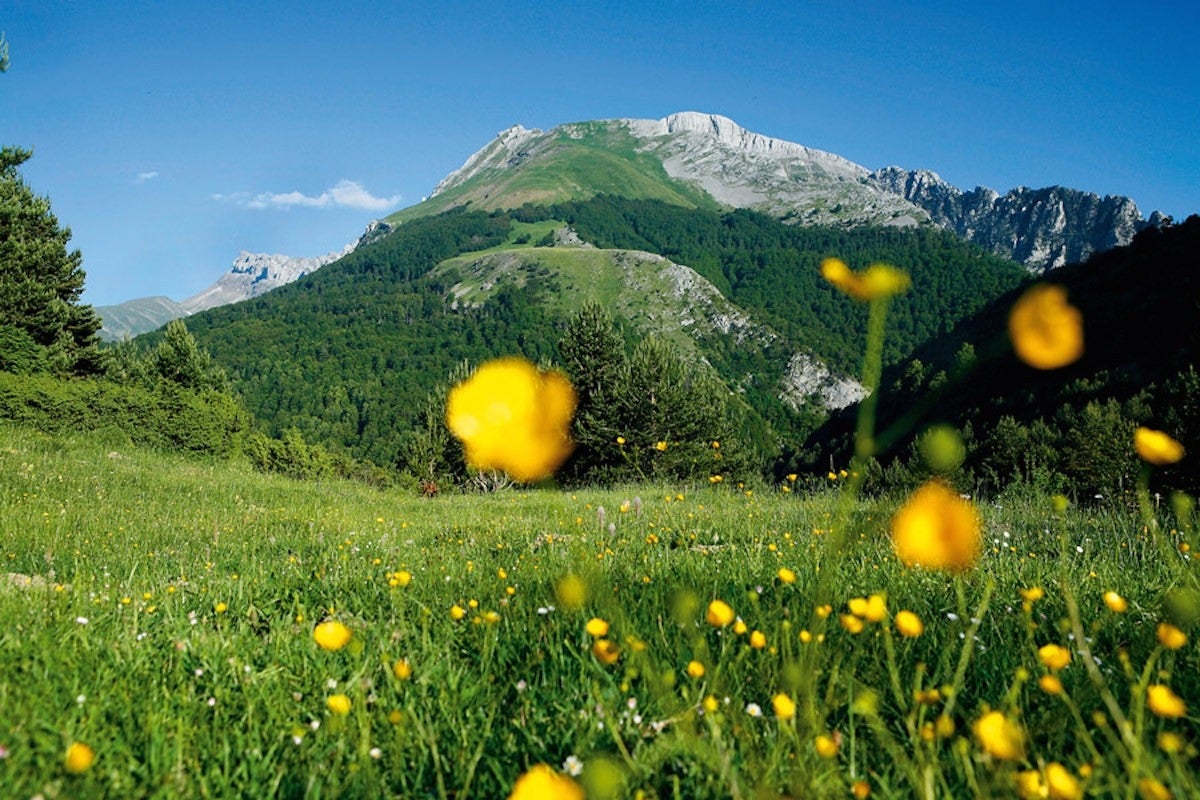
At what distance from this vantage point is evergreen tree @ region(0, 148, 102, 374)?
2644 cm

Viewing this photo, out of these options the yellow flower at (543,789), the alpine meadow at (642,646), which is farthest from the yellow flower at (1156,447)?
the yellow flower at (543,789)

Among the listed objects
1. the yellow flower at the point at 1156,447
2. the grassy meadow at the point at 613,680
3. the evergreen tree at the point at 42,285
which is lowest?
the grassy meadow at the point at 613,680

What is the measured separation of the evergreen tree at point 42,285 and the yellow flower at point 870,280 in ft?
102

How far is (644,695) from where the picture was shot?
2012 mm

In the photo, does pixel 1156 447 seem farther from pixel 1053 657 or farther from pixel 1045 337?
pixel 1053 657

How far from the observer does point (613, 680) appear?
6.92 ft

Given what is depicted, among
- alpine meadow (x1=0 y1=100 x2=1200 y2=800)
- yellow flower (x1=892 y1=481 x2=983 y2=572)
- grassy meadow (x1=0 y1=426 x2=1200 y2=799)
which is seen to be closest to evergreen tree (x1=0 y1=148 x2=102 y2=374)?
alpine meadow (x1=0 y1=100 x2=1200 y2=800)

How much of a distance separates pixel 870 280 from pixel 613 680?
1.48 meters

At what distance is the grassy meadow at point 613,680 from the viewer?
5.18ft

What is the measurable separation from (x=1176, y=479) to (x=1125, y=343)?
5336 cm

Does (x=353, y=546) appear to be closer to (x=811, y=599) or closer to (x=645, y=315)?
(x=811, y=599)

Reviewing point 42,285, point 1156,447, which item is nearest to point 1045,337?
point 1156,447

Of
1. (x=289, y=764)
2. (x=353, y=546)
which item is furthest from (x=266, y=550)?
(x=289, y=764)

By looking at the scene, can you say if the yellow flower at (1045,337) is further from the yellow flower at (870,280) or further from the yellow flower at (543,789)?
the yellow flower at (543,789)
